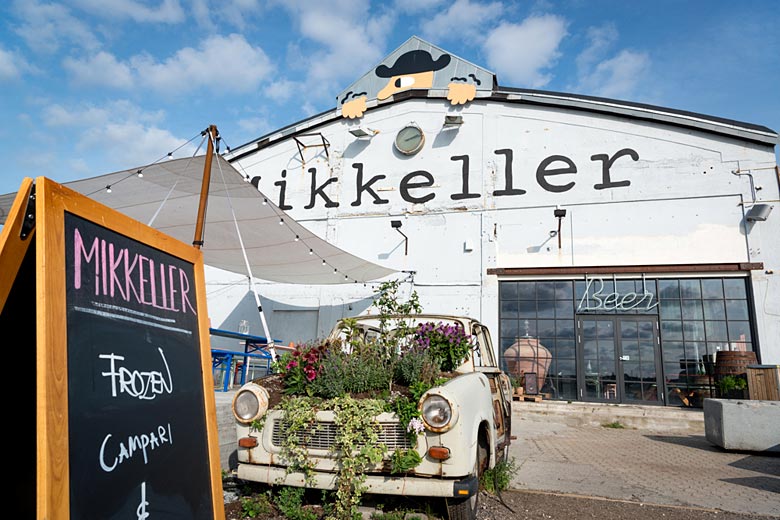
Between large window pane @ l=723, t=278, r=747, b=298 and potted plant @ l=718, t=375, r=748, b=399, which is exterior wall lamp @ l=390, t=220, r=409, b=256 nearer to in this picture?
large window pane @ l=723, t=278, r=747, b=298

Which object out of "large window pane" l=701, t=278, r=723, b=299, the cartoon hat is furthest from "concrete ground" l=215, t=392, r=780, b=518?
the cartoon hat

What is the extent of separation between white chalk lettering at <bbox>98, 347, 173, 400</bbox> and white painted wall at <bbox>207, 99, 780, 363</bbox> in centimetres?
889

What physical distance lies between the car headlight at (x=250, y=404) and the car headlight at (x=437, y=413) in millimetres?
1165

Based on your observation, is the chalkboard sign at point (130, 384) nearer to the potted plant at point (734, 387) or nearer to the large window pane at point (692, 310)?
the potted plant at point (734, 387)

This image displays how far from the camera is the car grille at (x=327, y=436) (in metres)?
3.29

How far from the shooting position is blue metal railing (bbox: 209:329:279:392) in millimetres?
7492

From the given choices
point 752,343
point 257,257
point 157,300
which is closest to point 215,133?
point 257,257

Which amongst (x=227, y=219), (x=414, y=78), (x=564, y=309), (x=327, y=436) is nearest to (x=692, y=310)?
(x=564, y=309)

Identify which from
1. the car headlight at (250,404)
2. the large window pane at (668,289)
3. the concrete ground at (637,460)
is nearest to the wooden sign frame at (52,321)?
the car headlight at (250,404)

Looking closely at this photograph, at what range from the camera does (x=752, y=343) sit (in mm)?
10398

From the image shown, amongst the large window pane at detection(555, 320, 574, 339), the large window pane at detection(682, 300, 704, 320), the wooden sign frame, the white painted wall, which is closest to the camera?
the wooden sign frame

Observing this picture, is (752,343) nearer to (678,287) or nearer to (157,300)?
(678,287)

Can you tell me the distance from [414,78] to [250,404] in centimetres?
1239

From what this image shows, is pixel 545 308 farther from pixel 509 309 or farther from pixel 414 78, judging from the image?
pixel 414 78
